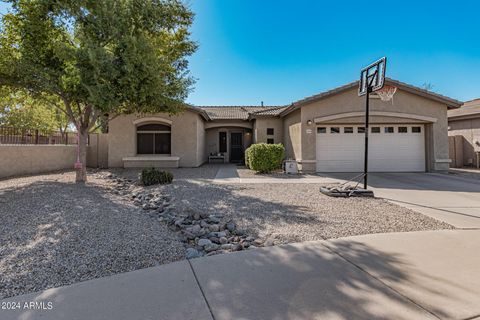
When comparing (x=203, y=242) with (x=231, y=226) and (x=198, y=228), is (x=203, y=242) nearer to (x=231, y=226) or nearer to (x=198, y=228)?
(x=198, y=228)

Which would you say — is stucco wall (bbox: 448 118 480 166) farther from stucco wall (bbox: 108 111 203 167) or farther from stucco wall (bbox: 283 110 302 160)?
stucco wall (bbox: 108 111 203 167)

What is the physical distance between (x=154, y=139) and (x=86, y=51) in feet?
29.1

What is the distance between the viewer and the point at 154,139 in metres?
15.7

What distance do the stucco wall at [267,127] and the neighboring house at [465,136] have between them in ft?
37.7

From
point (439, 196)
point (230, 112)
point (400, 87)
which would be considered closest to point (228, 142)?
point (230, 112)

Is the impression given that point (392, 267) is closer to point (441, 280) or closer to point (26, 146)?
point (441, 280)

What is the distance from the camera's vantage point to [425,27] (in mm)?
12000

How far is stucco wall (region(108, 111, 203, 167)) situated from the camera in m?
15.0

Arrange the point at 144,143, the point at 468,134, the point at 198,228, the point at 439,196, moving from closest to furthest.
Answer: the point at 198,228, the point at 439,196, the point at 144,143, the point at 468,134

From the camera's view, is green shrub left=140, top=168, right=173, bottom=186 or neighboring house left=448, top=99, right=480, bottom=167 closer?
green shrub left=140, top=168, right=173, bottom=186

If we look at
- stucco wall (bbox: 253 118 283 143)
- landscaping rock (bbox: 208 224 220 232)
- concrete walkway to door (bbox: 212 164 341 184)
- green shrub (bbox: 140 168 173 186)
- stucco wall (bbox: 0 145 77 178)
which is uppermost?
stucco wall (bbox: 253 118 283 143)

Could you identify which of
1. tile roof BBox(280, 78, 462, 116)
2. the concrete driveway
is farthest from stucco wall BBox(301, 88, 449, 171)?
the concrete driveway

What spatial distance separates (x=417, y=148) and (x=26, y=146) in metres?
19.6

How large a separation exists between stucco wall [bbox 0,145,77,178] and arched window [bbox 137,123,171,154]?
152 inches
